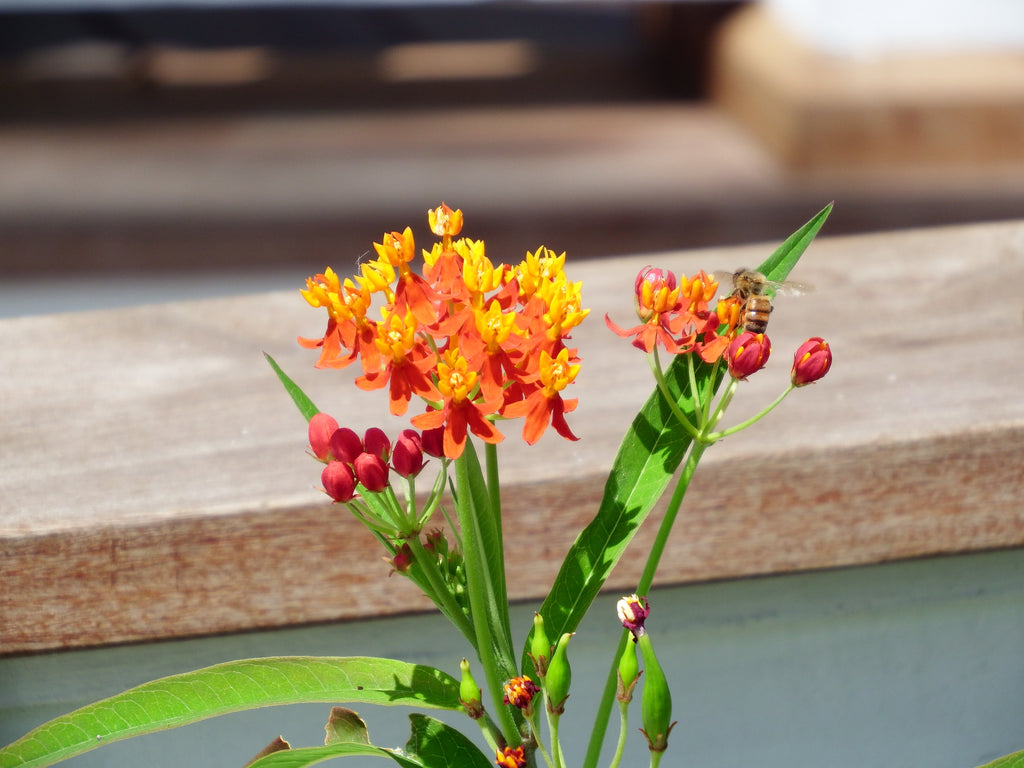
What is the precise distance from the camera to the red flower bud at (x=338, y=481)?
0.32 meters

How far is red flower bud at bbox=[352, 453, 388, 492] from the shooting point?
32 centimetres

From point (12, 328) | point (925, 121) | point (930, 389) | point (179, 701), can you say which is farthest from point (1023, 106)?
point (179, 701)

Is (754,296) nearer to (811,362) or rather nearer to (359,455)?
(811,362)

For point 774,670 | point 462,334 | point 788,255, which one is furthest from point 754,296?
point 774,670

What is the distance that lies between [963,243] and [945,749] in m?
0.35

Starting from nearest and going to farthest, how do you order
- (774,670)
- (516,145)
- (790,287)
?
1. (790,287)
2. (774,670)
3. (516,145)

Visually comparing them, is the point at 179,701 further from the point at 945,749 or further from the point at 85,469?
the point at 945,749

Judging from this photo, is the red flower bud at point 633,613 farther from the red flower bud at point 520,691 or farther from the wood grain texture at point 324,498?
the wood grain texture at point 324,498

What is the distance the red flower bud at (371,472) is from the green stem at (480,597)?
21mm

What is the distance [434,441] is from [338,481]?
3 cm

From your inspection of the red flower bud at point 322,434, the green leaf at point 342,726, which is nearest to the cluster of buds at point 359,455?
the red flower bud at point 322,434

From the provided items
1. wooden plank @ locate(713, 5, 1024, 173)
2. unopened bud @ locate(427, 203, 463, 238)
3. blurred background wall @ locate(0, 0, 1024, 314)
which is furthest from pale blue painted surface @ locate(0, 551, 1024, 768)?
wooden plank @ locate(713, 5, 1024, 173)

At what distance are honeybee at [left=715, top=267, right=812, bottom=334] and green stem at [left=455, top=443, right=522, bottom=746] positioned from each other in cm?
11

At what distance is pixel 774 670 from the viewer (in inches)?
22.5
